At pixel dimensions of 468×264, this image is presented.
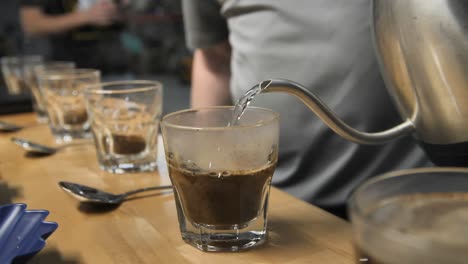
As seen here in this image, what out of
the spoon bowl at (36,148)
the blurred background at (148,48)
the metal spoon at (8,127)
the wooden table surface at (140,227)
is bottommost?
the blurred background at (148,48)

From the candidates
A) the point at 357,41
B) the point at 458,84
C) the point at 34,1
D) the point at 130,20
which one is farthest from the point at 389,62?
the point at 130,20

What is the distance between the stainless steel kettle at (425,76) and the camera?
0.44 metres

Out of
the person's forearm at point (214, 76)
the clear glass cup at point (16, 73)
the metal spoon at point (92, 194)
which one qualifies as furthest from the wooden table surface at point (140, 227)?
the clear glass cup at point (16, 73)

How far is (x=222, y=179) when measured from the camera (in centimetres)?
42

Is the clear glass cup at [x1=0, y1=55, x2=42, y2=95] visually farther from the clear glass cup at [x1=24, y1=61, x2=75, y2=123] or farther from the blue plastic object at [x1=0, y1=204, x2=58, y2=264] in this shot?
the blue plastic object at [x1=0, y1=204, x2=58, y2=264]

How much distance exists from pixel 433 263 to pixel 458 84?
10.0 inches

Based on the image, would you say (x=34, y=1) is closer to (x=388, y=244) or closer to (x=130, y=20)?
(x=130, y=20)

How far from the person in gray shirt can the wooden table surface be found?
239 mm

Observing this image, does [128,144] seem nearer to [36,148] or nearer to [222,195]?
[36,148]

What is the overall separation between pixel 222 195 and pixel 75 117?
1.60 feet

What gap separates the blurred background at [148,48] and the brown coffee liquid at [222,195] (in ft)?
5.93

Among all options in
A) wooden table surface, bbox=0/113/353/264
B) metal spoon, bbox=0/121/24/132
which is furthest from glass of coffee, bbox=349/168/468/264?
metal spoon, bbox=0/121/24/132

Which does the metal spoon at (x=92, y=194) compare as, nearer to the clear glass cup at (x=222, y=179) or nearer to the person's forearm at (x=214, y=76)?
the clear glass cup at (x=222, y=179)

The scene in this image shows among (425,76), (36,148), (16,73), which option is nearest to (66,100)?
(36,148)
